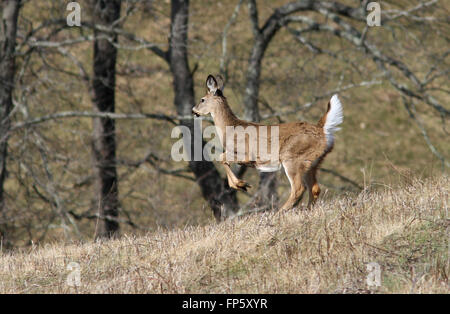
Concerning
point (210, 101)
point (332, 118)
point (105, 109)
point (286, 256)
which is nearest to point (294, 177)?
point (332, 118)

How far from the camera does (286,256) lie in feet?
18.4

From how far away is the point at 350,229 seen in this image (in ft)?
19.6

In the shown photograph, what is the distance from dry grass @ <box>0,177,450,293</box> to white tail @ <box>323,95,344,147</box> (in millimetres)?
882

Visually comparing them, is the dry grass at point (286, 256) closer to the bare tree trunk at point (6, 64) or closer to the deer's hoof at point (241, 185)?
the deer's hoof at point (241, 185)

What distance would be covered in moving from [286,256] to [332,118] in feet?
8.01

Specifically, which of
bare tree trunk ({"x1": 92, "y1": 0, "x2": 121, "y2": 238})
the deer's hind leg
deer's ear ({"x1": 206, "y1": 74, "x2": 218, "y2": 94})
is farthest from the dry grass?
bare tree trunk ({"x1": 92, "y1": 0, "x2": 121, "y2": 238})

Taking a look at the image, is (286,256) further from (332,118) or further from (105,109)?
(105,109)

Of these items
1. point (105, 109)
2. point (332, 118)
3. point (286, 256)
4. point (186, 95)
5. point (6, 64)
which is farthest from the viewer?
point (105, 109)

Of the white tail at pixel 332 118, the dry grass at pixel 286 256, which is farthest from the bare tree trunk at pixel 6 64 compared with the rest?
the white tail at pixel 332 118

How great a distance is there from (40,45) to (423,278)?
10.9m

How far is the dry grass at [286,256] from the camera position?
5.13m

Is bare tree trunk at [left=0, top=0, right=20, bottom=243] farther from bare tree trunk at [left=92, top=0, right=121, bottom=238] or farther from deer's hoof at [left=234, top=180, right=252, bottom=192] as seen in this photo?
deer's hoof at [left=234, top=180, right=252, bottom=192]

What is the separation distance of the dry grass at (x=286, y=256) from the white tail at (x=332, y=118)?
882 millimetres
